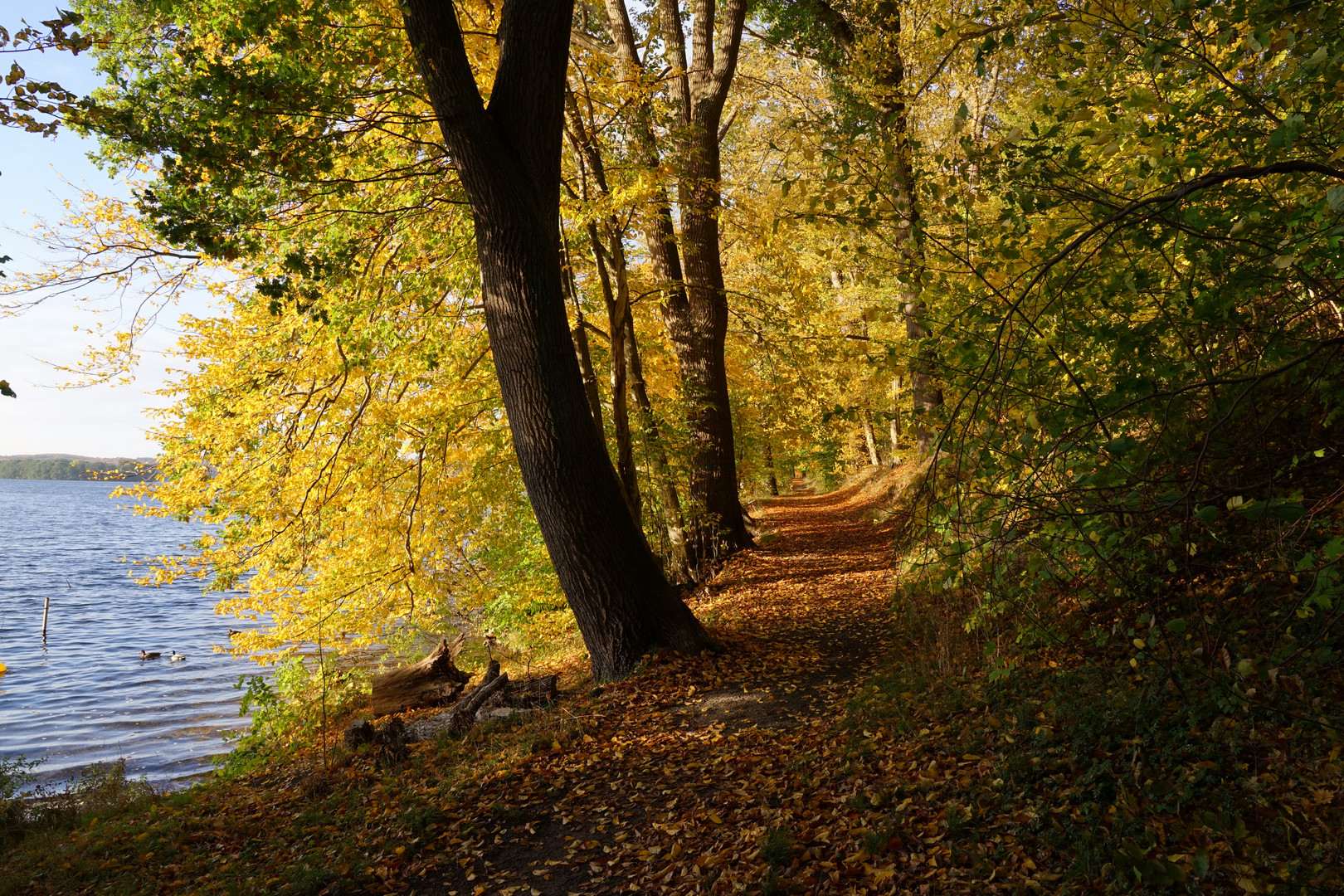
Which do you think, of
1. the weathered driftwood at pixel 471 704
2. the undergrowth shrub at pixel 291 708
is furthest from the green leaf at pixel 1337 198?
the undergrowth shrub at pixel 291 708

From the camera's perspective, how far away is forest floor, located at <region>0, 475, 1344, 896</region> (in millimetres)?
3143

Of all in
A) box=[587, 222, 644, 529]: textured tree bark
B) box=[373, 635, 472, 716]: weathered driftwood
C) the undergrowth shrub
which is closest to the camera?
box=[587, 222, 644, 529]: textured tree bark

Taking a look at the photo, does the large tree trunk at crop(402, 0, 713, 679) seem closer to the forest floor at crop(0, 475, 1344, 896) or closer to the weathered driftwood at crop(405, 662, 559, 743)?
the weathered driftwood at crop(405, 662, 559, 743)

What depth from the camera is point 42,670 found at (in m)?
18.3

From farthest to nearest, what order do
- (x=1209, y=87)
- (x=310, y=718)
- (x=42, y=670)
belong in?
1. (x=42, y=670)
2. (x=310, y=718)
3. (x=1209, y=87)

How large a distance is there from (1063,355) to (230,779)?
29.9 feet

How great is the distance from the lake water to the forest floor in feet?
14.4

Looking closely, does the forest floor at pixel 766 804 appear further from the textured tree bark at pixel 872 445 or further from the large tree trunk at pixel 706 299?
the textured tree bark at pixel 872 445

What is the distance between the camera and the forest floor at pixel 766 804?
3.14 m

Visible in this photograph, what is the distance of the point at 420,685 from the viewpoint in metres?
9.67

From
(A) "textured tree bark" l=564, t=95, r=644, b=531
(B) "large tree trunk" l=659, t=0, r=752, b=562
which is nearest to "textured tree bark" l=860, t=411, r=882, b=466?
(B) "large tree trunk" l=659, t=0, r=752, b=562

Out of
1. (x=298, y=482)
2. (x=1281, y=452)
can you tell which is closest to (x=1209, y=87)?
(x=1281, y=452)

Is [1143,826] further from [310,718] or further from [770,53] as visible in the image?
[770,53]

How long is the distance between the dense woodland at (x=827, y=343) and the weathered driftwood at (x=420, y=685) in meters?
1.08
